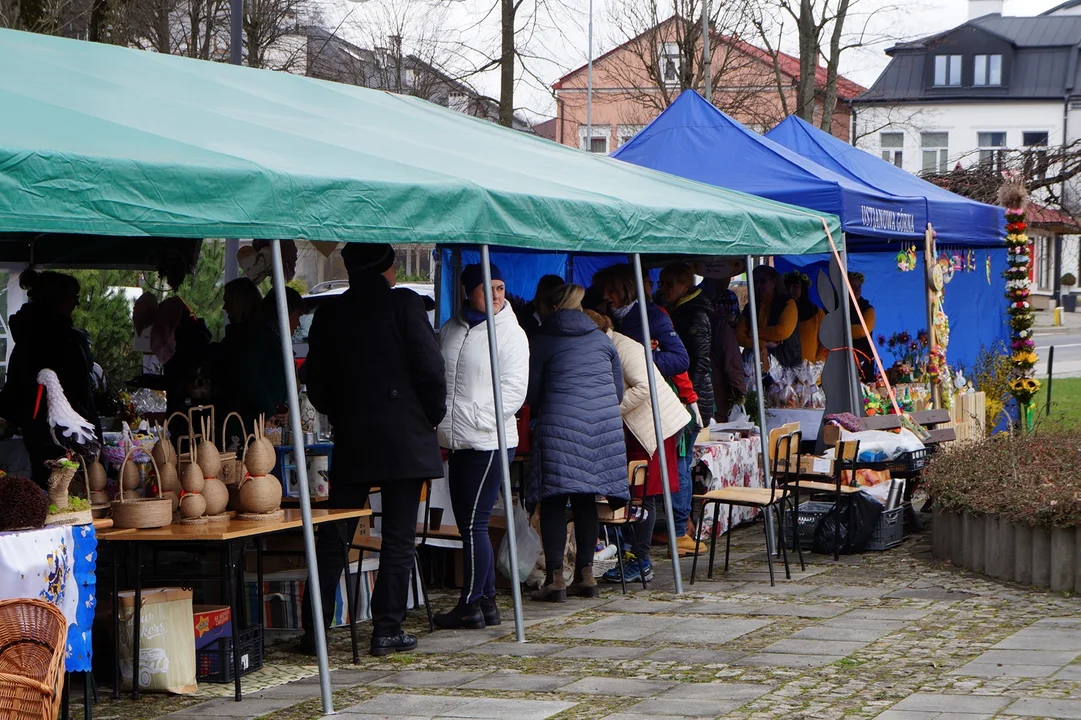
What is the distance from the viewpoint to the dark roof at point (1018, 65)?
177 ft

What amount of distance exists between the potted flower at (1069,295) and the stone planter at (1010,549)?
42.7 m

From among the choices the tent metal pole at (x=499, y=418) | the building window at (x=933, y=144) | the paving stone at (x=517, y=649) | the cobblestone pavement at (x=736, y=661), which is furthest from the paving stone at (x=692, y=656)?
Answer: the building window at (x=933, y=144)

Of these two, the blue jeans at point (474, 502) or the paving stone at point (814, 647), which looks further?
the blue jeans at point (474, 502)

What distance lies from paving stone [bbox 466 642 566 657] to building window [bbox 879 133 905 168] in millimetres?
50147

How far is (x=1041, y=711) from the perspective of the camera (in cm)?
547

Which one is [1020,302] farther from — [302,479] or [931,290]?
[302,479]

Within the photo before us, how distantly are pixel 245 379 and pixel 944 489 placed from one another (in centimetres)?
444

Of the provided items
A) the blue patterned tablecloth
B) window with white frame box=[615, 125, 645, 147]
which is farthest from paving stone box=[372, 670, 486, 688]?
window with white frame box=[615, 125, 645, 147]

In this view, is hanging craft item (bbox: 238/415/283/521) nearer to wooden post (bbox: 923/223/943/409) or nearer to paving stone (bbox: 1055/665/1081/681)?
paving stone (bbox: 1055/665/1081/681)

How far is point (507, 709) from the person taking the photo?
5.57 meters

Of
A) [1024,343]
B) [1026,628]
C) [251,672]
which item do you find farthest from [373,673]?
[1024,343]

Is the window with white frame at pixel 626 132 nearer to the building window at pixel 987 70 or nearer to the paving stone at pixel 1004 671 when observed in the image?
the building window at pixel 987 70

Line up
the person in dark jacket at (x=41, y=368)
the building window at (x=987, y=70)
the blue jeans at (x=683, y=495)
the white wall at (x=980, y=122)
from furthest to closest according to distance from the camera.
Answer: the building window at (x=987, y=70)
the white wall at (x=980, y=122)
the blue jeans at (x=683, y=495)
the person in dark jacket at (x=41, y=368)

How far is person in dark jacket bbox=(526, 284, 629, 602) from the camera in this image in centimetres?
762
